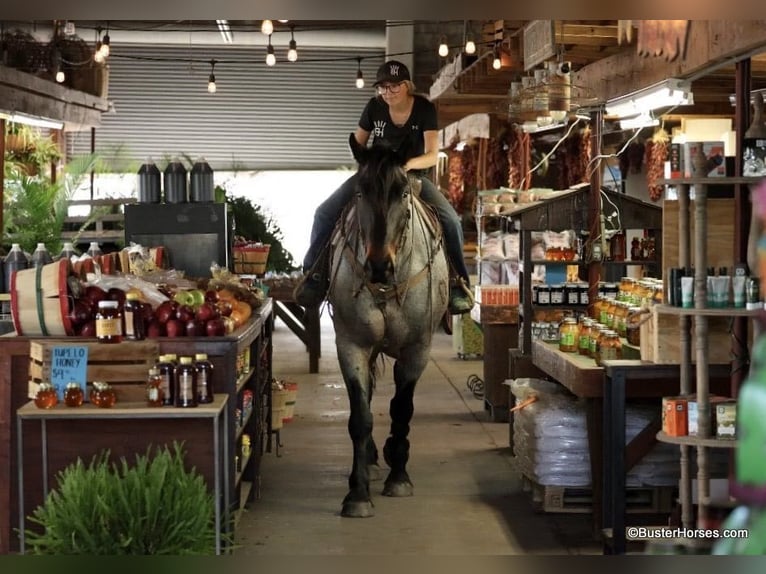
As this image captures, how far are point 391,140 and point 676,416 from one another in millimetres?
2720

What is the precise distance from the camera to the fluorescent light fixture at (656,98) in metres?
6.25

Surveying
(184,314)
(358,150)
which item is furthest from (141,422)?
(358,150)

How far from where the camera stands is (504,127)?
13352mm

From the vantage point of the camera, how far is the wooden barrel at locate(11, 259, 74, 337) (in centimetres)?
487

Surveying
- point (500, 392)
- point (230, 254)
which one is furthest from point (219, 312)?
point (500, 392)

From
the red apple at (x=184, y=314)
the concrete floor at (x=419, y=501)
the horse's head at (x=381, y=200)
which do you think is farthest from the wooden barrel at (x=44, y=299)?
the horse's head at (x=381, y=200)

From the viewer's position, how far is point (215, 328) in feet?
16.5

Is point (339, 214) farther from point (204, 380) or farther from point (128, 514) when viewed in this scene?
point (128, 514)

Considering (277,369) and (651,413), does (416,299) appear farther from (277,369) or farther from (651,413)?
(277,369)

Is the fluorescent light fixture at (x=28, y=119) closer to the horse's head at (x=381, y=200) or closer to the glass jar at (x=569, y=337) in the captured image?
the horse's head at (x=381, y=200)

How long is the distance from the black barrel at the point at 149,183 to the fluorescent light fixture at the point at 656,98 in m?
2.99

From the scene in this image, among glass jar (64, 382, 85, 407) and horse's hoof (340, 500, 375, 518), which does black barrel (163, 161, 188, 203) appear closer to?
horse's hoof (340, 500, 375, 518)

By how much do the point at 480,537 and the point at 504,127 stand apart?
818 centimetres

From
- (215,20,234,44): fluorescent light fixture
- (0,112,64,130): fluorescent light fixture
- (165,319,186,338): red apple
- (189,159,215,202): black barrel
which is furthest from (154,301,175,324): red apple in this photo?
(215,20,234,44): fluorescent light fixture
